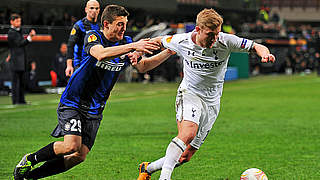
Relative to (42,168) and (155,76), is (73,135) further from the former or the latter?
(155,76)

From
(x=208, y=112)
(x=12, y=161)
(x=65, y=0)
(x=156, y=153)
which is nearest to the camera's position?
(x=208, y=112)

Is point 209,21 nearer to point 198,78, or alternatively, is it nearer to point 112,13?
point 198,78

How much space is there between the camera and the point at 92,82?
665 cm

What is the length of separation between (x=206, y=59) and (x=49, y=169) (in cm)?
211

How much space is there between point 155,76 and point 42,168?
20822mm

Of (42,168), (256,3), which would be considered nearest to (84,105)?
(42,168)

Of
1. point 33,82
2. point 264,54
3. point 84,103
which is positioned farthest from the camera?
point 33,82

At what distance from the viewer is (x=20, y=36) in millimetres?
16969

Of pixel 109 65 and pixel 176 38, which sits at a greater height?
pixel 176 38

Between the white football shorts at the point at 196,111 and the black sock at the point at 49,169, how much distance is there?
54.8 inches

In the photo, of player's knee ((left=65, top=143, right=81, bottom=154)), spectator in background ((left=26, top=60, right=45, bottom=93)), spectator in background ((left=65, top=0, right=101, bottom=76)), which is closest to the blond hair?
player's knee ((left=65, top=143, right=81, bottom=154))

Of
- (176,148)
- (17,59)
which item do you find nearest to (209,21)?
(176,148)

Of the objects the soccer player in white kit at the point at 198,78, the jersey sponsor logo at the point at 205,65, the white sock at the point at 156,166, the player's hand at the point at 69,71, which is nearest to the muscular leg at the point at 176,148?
the soccer player in white kit at the point at 198,78

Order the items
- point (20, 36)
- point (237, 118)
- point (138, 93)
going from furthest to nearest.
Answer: point (138, 93)
point (20, 36)
point (237, 118)
